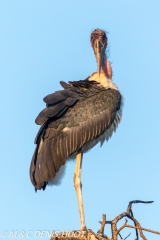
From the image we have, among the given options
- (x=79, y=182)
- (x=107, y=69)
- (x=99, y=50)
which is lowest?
(x=79, y=182)

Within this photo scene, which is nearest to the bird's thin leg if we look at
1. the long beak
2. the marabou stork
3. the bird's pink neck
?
the marabou stork

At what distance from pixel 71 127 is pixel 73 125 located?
5 centimetres

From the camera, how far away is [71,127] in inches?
456

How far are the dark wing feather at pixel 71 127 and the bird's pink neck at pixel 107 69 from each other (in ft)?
2.44

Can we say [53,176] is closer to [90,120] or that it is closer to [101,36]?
[90,120]

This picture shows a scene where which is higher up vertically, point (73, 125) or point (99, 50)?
point (99, 50)

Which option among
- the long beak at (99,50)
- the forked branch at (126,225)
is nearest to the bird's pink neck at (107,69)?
the long beak at (99,50)

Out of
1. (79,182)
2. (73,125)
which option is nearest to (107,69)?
(73,125)

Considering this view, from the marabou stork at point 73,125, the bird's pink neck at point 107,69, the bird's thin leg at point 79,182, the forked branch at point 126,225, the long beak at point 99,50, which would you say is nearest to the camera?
the forked branch at point 126,225

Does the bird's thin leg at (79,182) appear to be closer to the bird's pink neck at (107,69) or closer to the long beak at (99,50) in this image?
the bird's pink neck at (107,69)

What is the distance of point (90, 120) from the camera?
11750mm

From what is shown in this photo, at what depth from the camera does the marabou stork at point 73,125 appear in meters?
11.1

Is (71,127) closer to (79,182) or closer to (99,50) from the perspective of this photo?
(79,182)

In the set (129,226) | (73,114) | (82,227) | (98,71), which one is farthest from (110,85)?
(129,226)
